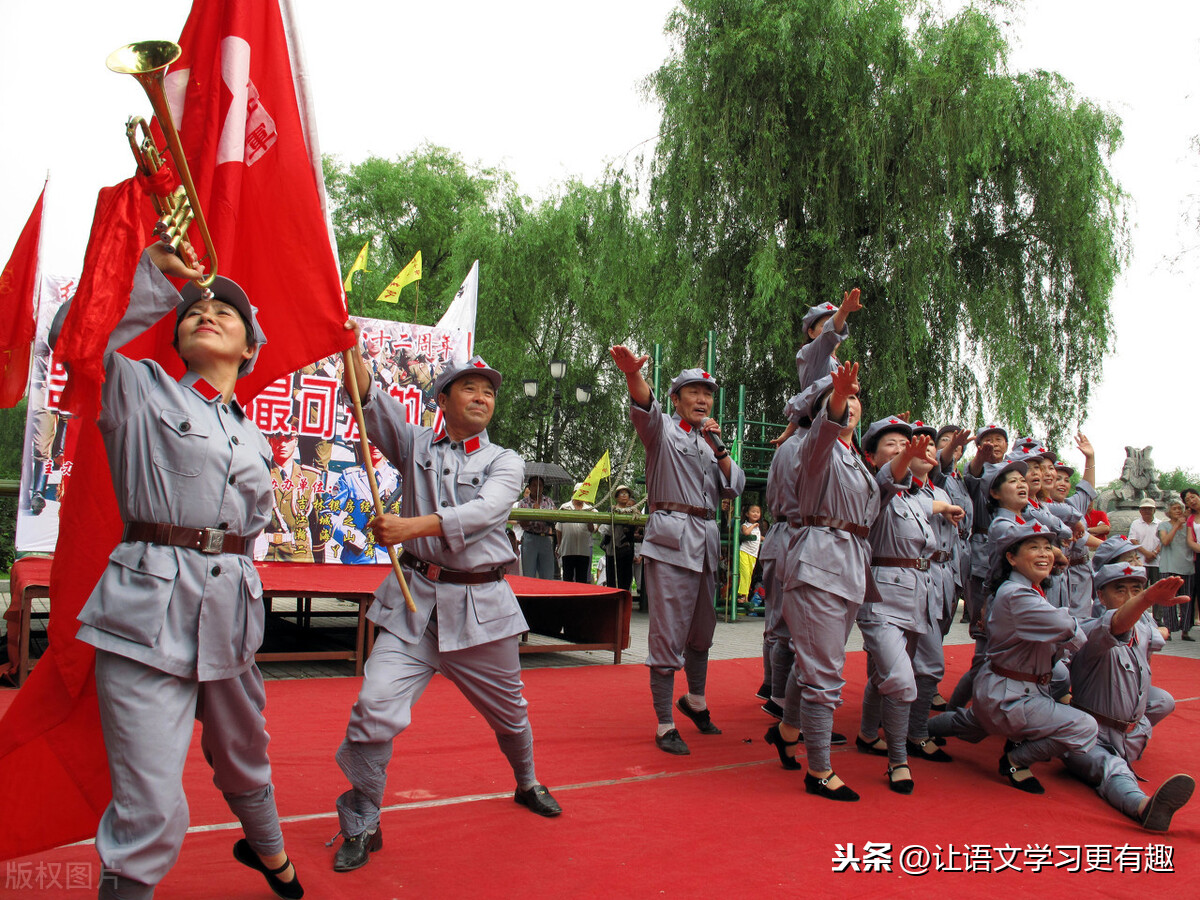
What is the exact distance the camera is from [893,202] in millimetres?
14102

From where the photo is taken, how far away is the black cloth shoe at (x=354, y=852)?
10.3ft

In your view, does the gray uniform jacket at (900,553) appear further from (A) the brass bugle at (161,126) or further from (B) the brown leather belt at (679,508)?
(A) the brass bugle at (161,126)

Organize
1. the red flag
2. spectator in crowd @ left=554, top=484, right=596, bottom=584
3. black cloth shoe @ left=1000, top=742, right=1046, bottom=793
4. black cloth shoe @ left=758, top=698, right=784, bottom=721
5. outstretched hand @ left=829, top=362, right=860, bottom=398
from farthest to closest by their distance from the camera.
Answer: spectator in crowd @ left=554, top=484, right=596, bottom=584, the red flag, black cloth shoe @ left=758, top=698, right=784, bottom=721, black cloth shoe @ left=1000, top=742, right=1046, bottom=793, outstretched hand @ left=829, top=362, right=860, bottom=398

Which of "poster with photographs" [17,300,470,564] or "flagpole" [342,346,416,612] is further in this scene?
"poster with photographs" [17,300,470,564]

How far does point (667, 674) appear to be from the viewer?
5129mm

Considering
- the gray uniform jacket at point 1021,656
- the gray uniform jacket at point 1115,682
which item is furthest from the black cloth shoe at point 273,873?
the gray uniform jacket at point 1115,682

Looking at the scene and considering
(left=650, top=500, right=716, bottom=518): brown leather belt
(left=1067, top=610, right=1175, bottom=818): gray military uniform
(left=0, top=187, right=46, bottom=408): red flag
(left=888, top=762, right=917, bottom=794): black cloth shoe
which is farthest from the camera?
(left=0, top=187, right=46, bottom=408): red flag

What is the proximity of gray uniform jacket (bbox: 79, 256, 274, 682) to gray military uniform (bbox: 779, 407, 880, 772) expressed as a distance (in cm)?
258

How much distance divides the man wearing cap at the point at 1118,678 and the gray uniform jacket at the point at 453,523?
2924 mm

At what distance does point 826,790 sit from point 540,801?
131 centimetres

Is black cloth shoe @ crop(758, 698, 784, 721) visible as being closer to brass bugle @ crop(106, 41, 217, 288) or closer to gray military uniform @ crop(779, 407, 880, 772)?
gray military uniform @ crop(779, 407, 880, 772)

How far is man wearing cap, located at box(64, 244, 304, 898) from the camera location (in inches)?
94.6

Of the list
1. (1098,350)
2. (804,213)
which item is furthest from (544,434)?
(1098,350)

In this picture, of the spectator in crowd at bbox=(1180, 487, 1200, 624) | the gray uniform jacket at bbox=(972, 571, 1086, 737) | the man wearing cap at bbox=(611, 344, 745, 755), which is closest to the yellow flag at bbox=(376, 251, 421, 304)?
the man wearing cap at bbox=(611, 344, 745, 755)
